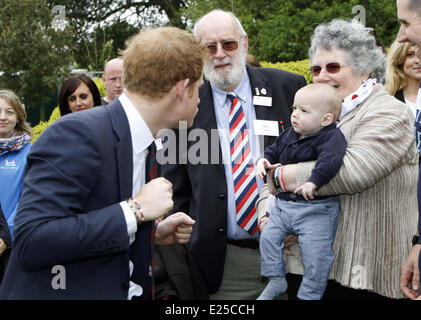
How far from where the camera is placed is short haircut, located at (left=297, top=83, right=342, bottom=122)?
2797mm

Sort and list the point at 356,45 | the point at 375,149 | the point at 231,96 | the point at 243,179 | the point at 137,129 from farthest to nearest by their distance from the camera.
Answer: the point at 231,96, the point at 243,179, the point at 356,45, the point at 375,149, the point at 137,129

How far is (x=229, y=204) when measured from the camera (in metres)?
3.32

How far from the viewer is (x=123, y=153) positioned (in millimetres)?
1939

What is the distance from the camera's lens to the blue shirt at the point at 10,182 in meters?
4.46

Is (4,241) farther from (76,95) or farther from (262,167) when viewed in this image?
(262,167)

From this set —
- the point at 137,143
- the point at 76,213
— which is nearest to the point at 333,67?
the point at 137,143

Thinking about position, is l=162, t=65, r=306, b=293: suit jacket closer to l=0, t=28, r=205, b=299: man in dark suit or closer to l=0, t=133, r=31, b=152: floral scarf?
l=0, t=28, r=205, b=299: man in dark suit

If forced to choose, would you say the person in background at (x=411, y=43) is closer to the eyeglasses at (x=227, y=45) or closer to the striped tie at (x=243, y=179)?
the striped tie at (x=243, y=179)

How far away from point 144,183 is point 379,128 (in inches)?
52.3

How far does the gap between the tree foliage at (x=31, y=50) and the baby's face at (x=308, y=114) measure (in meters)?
17.8

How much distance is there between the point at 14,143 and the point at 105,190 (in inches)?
128

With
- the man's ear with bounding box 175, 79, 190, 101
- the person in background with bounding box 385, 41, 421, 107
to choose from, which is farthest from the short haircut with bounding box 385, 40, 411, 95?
the man's ear with bounding box 175, 79, 190, 101

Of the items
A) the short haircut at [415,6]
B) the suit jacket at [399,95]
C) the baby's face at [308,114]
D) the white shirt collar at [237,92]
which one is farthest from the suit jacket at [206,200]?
the suit jacket at [399,95]
